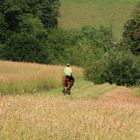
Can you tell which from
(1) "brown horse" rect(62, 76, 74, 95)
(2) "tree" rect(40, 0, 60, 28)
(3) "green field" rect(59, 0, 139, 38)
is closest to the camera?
(1) "brown horse" rect(62, 76, 74, 95)

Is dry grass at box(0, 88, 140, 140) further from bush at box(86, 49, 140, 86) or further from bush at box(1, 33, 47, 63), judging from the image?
bush at box(1, 33, 47, 63)

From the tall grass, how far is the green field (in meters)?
60.3

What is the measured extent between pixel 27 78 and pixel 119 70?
12.3 meters

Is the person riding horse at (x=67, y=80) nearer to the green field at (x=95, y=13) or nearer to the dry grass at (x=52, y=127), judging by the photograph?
the dry grass at (x=52, y=127)

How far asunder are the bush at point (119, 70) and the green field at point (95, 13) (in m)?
57.8

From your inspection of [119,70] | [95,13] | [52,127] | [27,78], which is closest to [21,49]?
[119,70]

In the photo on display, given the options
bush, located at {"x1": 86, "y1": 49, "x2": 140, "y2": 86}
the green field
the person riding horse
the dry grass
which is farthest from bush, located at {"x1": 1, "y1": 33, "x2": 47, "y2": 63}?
the dry grass

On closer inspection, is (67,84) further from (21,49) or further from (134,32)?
(21,49)

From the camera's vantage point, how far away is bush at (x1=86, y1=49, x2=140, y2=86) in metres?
49.1

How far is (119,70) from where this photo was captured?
4938cm

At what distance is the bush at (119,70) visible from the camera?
4915 centimetres

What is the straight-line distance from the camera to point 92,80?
1989 inches

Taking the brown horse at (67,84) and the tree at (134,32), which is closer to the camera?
the brown horse at (67,84)

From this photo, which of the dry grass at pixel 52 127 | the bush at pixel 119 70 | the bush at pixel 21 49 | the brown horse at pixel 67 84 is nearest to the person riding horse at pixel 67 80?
the brown horse at pixel 67 84
